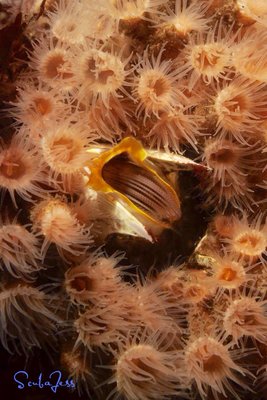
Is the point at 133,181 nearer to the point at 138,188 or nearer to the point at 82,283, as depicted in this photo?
the point at 138,188

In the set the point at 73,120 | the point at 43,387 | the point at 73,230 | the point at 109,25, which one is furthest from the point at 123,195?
the point at 43,387

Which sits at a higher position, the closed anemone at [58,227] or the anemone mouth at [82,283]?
the closed anemone at [58,227]

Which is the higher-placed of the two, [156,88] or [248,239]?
[156,88]

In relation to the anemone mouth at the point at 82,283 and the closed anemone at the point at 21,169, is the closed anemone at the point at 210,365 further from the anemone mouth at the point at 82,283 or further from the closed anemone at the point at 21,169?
the closed anemone at the point at 21,169

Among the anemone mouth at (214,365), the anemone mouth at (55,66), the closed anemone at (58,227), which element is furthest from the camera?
the anemone mouth at (55,66)

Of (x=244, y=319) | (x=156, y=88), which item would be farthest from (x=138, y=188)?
(x=244, y=319)

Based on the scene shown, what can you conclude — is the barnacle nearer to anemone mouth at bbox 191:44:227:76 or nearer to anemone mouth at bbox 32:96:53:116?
anemone mouth at bbox 32:96:53:116

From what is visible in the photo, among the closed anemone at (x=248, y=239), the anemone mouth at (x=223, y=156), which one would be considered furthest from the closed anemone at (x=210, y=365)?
the anemone mouth at (x=223, y=156)

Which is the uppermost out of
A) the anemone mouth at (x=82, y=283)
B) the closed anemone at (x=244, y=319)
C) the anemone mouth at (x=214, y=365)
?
the closed anemone at (x=244, y=319)

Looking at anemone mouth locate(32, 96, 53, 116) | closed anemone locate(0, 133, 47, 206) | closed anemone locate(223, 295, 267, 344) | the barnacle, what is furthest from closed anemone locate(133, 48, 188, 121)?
closed anemone locate(223, 295, 267, 344)
